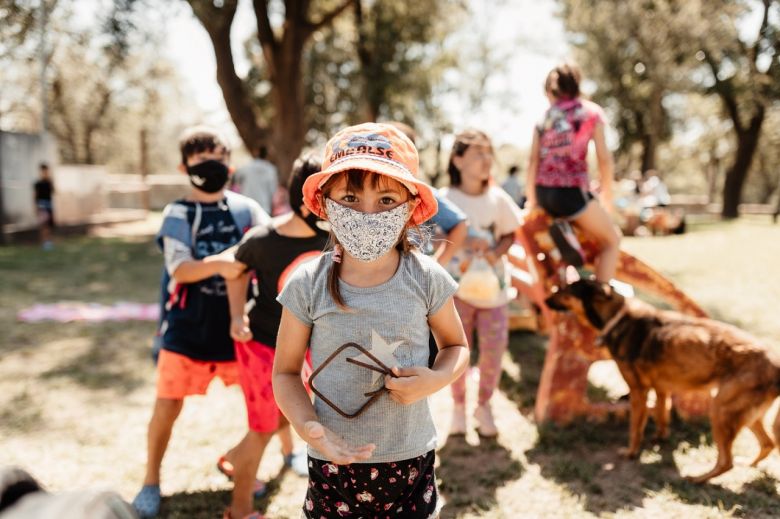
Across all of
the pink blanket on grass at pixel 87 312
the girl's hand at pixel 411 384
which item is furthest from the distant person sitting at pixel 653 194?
the girl's hand at pixel 411 384

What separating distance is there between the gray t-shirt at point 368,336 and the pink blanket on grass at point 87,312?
6186mm

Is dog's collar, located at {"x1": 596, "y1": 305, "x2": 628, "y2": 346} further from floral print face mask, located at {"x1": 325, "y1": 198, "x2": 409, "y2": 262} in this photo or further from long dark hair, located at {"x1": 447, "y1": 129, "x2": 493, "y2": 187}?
floral print face mask, located at {"x1": 325, "y1": 198, "x2": 409, "y2": 262}

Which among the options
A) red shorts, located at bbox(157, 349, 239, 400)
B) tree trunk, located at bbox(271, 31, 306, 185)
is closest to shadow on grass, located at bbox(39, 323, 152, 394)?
red shorts, located at bbox(157, 349, 239, 400)

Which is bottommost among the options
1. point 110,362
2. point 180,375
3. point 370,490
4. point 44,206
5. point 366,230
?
point 110,362

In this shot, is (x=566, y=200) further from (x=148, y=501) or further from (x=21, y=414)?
(x=21, y=414)

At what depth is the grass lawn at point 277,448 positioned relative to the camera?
3688 millimetres

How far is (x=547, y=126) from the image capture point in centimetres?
478

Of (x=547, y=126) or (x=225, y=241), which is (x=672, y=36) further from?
(x=225, y=241)

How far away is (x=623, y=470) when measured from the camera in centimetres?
409

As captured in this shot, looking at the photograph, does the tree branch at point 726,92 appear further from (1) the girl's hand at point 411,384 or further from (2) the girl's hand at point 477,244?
(1) the girl's hand at point 411,384

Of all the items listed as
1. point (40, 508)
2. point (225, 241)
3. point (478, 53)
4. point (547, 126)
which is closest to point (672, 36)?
point (478, 53)

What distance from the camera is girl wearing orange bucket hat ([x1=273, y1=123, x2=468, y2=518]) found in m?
1.98

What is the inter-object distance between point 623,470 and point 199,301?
2.88 m

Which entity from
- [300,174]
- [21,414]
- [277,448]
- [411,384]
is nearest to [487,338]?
[277,448]
